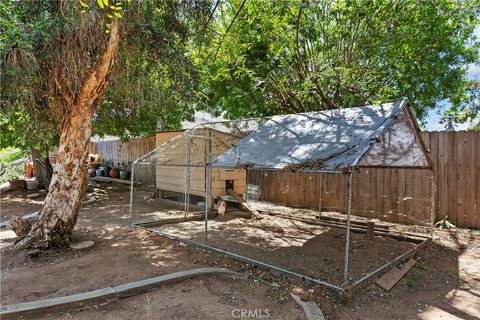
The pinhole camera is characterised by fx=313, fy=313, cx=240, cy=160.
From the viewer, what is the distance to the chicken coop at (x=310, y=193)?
4137mm

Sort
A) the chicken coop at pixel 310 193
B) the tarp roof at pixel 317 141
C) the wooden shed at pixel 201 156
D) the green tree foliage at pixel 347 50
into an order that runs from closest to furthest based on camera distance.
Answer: the tarp roof at pixel 317 141, the chicken coop at pixel 310 193, the green tree foliage at pixel 347 50, the wooden shed at pixel 201 156

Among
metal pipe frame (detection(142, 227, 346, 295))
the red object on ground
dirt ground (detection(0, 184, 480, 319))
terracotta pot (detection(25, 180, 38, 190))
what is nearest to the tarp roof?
metal pipe frame (detection(142, 227, 346, 295))

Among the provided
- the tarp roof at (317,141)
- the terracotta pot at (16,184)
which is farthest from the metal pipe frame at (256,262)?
the terracotta pot at (16,184)

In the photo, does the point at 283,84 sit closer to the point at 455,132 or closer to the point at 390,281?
the point at 455,132

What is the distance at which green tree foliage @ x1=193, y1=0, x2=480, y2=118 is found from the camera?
6809 millimetres

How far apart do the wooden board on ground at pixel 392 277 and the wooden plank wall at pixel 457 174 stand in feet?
8.35

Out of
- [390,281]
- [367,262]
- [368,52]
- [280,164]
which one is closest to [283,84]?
[368,52]

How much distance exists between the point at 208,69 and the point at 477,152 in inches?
258

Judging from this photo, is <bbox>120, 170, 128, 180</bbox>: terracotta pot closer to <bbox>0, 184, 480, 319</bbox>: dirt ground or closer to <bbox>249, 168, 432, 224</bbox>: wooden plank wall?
<bbox>249, 168, 432, 224</bbox>: wooden plank wall

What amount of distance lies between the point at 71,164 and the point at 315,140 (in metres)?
3.82

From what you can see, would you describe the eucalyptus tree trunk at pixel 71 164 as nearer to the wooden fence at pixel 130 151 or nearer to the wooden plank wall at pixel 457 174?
the wooden plank wall at pixel 457 174

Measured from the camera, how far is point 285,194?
29.7 ft

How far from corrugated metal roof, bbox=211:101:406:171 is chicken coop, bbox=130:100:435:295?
0.02 metres

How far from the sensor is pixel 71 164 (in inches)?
195
